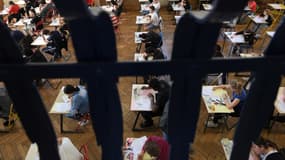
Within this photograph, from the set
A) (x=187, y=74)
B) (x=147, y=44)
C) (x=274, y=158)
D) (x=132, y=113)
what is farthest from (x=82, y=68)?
(x=147, y=44)

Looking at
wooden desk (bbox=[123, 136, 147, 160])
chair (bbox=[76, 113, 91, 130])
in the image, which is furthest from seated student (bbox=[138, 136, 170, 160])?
chair (bbox=[76, 113, 91, 130])

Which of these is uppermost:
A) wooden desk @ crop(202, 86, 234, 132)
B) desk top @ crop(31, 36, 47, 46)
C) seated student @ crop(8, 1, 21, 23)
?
seated student @ crop(8, 1, 21, 23)

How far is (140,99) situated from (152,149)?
1.95 meters

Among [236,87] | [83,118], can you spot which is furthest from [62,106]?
[236,87]

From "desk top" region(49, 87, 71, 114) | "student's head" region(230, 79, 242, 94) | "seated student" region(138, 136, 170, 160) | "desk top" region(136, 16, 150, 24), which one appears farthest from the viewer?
"desk top" region(136, 16, 150, 24)

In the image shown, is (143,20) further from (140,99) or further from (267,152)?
(267,152)

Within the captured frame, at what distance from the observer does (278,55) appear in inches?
24.0

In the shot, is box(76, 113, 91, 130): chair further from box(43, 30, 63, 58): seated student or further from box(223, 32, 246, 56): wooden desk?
box(223, 32, 246, 56): wooden desk

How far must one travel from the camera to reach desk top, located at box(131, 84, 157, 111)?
17.7ft

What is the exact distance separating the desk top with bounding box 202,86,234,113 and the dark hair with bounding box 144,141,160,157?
69.5 inches

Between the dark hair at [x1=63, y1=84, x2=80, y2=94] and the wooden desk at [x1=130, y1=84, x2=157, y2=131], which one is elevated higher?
the dark hair at [x1=63, y1=84, x2=80, y2=94]

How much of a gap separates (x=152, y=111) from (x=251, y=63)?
16.5 feet

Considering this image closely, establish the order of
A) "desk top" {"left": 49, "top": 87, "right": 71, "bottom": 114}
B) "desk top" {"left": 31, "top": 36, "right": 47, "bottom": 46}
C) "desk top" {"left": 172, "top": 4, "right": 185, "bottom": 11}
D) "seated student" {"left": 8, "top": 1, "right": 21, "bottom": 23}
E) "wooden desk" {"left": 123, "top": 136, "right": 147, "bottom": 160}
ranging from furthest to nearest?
"desk top" {"left": 172, "top": 4, "right": 185, "bottom": 11} < "seated student" {"left": 8, "top": 1, "right": 21, "bottom": 23} < "desk top" {"left": 31, "top": 36, "right": 47, "bottom": 46} < "desk top" {"left": 49, "top": 87, "right": 71, "bottom": 114} < "wooden desk" {"left": 123, "top": 136, "right": 147, "bottom": 160}

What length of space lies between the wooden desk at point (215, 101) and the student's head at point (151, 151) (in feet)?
5.53
